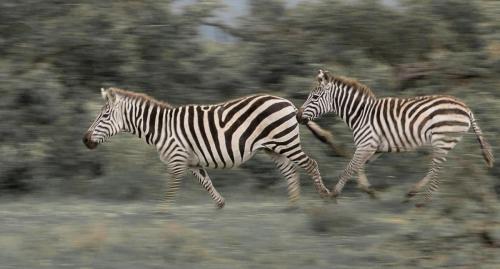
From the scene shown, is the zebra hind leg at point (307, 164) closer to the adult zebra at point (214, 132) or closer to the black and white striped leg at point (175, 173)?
the adult zebra at point (214, 132)

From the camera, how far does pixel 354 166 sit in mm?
11438

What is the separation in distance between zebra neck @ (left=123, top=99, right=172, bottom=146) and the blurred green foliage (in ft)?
6.44

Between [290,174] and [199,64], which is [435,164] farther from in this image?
[199,64]

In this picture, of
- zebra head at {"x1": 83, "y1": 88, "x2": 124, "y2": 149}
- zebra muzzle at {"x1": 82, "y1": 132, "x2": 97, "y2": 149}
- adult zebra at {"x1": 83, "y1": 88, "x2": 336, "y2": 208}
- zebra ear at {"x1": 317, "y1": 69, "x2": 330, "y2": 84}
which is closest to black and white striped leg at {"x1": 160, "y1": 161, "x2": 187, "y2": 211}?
adult zebra at {"x1": 83, "y1": 88, "x2": 336, "y2": 208}

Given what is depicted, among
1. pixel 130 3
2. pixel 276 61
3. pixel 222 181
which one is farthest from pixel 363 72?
pixel 130 3

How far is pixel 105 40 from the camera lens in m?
14.6

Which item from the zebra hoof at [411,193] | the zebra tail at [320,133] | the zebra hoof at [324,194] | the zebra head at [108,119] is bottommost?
the zebra hoof at [324,194]

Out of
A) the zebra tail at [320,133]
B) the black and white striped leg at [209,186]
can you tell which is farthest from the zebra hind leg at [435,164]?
the black and white striped leg at [209,186]

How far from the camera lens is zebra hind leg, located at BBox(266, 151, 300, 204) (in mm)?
11516

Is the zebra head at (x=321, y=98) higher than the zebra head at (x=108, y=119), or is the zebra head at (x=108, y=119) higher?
the zebra head at (x=321, y=98)

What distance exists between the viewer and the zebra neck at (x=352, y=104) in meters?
11.9

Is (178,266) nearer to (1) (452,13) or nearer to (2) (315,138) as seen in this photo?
(2) (315,138)

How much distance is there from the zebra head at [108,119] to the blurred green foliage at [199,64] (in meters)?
1.78

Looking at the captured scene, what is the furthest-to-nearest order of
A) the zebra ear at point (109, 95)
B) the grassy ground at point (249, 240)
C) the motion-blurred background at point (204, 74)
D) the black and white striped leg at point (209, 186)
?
the motion-blurred background at point (204, 74) → the zebra ear at point (109, 95) → the black and white striped leg at point (209, 186) → the grassy ground at point (249, 240)
